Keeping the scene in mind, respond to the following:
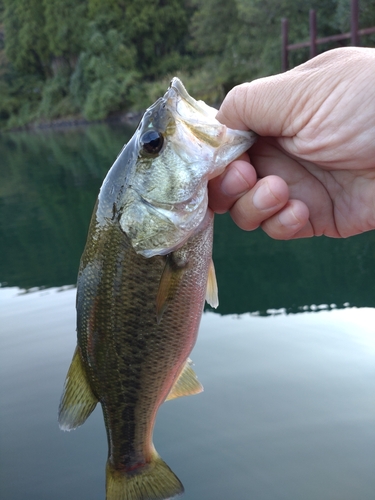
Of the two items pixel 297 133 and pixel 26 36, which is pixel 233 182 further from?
pixel 26 36

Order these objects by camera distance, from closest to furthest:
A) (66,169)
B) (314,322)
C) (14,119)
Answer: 1. (314,322)
2. (66,169)
3. (14,119)

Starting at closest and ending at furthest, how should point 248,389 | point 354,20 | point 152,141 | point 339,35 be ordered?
1. point 152,141
2. point 248,389
3. point 354,20
4. point 339,35

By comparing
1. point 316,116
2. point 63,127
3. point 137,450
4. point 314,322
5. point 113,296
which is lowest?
point 63,127

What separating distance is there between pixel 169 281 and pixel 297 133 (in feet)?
3.06

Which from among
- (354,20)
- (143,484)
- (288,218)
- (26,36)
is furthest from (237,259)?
(26,36)

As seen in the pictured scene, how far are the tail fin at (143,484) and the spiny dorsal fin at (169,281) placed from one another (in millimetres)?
796

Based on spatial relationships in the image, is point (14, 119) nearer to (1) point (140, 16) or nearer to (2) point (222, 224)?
(1) point (140, 16)

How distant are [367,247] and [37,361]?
5804 mm

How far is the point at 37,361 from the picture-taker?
5.39m

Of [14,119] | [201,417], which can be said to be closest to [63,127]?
[14,119]

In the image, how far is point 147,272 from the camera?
6.67 feet

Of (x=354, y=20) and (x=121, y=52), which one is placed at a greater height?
(x=354, y=20)

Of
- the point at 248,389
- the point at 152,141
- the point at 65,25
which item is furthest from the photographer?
the point at 65,25

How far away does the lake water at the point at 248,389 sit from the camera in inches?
148
